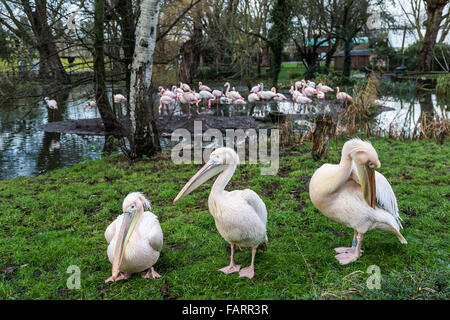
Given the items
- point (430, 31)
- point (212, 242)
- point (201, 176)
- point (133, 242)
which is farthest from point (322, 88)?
point (430, 31)

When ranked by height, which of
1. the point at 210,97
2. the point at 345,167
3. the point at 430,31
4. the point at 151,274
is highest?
the point at 430,31

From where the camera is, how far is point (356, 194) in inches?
147

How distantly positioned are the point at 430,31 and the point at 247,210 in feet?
105

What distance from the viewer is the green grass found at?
10.8 feet

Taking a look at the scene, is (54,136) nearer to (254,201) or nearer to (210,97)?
(210,97)

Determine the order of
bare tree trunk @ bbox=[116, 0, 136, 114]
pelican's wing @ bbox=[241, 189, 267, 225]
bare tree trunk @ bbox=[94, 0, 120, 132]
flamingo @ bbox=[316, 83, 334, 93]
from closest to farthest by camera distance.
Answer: pelican's wing @ bbox=[241, 189, 267, 225] < bare tree trunk @ bbox=[94, 0, 120, 132] < bare tree trunk @ bbox=[116, 0, 136, 114] < flamingo @ bbox=[316, 83, 334, 93]

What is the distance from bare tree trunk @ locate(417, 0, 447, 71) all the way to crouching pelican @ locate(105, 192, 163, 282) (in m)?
30.6

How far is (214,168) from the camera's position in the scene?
11.6 feet

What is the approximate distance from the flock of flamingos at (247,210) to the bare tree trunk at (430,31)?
2914cm

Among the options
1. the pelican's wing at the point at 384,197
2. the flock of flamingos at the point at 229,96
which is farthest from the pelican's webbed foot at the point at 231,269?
the flock of flamingos at the point at 229,96

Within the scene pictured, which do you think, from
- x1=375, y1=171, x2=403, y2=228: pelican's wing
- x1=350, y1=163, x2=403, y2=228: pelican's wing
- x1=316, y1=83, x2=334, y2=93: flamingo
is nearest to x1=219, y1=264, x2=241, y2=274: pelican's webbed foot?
x1=350, y1=163, x2=403, y2=228: pelican's wing

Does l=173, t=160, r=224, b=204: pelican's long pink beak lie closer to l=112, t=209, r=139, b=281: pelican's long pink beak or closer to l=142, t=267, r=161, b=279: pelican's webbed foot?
l=112, t=209, r=139, b=281: pelican's long pink beak
